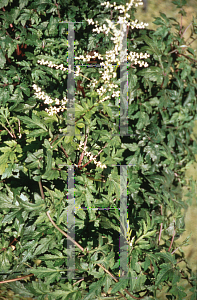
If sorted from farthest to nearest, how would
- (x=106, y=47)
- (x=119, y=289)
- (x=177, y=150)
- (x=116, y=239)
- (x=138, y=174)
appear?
(x=177, y=150) < (x=138, y=174) < (x=106, y=47) < (x=116, y=239) < (x=119, y=289)

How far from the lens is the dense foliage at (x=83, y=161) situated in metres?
1.66

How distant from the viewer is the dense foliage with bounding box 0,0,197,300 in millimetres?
1660

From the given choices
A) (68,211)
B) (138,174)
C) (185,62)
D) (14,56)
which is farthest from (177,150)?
(14,56)

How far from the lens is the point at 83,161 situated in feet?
6.11

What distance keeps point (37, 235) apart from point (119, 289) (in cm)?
63

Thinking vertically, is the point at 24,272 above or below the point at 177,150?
below

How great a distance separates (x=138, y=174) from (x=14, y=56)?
142 cm

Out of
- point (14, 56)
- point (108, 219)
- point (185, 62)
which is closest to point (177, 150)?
point (185, 62)

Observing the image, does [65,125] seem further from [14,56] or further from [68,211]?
[14,56]

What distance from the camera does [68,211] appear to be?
1678 mm

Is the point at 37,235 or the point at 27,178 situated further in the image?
the point at 27,178

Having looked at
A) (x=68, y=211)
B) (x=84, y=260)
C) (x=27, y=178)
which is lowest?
(x=84, y=260)

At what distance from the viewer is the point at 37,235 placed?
5.60 feet

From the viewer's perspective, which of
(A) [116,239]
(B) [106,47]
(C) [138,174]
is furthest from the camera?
(C) [138,174]
